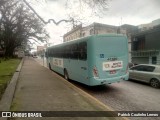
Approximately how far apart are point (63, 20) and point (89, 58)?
4.22 meters

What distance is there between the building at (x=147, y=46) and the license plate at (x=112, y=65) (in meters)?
18.8

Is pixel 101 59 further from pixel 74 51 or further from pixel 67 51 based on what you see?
pixel 67 51

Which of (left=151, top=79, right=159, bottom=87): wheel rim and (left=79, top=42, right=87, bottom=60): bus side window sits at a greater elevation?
(left=79, top=42, right=87, bottom=60): bus side window

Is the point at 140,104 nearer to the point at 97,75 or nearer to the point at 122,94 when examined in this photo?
the point at 122,94

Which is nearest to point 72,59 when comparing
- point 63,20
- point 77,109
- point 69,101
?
point 63,20

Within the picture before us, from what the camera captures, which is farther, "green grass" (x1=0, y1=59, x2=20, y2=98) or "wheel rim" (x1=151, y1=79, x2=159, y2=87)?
"wheel rim" (x1=151, y1=79, x2=159, y2=87)

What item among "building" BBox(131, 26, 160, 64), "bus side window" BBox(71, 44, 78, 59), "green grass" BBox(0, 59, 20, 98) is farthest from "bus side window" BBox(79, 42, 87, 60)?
"building" BBox(131, 26, 160, 64)

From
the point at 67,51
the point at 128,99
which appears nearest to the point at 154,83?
the point at 128,99

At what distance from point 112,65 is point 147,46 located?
69.4ft

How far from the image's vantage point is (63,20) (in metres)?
13.5

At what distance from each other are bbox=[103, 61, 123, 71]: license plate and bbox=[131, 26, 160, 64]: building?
61.6 ft

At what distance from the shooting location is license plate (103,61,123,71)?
10609 mm

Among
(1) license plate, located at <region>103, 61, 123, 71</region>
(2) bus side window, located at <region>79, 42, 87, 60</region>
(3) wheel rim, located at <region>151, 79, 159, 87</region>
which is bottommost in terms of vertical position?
(3) wheel rim, located at <region>151, 79, 159, 87</region>

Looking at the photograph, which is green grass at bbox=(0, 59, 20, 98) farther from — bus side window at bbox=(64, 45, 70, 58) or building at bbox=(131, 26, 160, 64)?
building at bbox=(131, 26, 160, 64)
